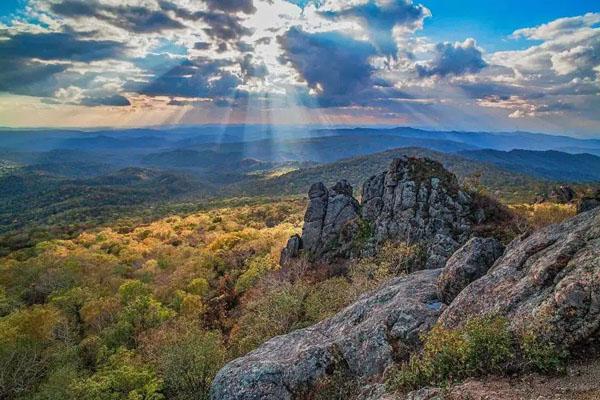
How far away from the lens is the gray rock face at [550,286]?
54.9 feet

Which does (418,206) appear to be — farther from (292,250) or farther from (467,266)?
(467,266)

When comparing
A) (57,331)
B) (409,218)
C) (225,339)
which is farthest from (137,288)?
(409,218)

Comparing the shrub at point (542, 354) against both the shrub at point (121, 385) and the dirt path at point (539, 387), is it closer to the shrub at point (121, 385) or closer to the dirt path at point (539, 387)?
the dirt path at point (539, 387)

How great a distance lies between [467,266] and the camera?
27.2m

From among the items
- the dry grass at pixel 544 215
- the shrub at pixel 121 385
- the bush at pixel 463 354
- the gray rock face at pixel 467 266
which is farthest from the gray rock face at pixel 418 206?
the bush at pixel 463 354

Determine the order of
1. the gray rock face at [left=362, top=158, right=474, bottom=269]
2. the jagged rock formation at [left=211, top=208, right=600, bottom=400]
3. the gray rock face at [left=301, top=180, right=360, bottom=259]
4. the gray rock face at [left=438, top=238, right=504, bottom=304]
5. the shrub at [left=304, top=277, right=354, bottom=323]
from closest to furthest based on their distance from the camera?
the jagged rock formation at [left=211, top=208, right=600, bottom=400], the gray rock face at [left=438, top=238, right=504, bottom=304], the shrub at [left=304, top=277, right=354, bottom=323], the gray rock face at [left=362, top=158, right=474, bottom=269], the gray rock face at [left=301, top=180, right=360, bottom=259]

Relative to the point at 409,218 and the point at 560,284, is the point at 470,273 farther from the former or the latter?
the point at 409,218

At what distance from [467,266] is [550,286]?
7.92m

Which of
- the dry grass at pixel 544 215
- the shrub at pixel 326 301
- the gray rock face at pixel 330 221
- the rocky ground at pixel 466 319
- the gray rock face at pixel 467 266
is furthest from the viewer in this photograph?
the gray rock face at pixel 330 221

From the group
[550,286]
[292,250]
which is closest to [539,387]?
[550,286]

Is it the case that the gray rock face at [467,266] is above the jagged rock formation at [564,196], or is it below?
above

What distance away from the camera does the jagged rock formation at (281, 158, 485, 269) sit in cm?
7100

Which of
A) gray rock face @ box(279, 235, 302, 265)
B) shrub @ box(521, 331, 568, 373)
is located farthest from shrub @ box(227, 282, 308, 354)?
gray rock face @ box(279, 235, 302, 265)

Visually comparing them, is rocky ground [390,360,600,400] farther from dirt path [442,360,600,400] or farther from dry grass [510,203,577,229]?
dry grass [510,203,577,229]
